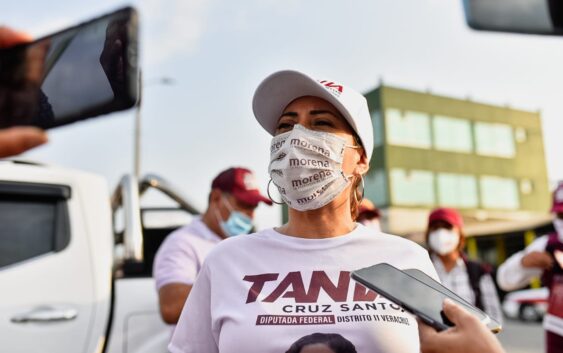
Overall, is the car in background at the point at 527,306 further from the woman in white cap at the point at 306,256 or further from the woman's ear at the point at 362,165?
the woman in white cap at the point at 306,256

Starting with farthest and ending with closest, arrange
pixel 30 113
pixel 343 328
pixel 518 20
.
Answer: pixel 343 328
pixel 518 20
pixel 30 113

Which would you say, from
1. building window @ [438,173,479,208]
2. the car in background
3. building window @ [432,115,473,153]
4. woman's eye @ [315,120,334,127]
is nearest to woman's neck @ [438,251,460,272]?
woman's eye @ [315,120,334,127]

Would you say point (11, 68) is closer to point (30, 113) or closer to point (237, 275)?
point (30, 113)

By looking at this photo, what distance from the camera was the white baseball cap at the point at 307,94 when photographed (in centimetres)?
206

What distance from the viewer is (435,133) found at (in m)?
35.8

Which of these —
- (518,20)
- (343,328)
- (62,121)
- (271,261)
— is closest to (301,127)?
(271,261)

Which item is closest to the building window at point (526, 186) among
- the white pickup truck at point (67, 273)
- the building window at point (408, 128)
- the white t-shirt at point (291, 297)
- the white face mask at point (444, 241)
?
the building window at point (408, 128)

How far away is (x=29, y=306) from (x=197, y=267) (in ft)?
2.96

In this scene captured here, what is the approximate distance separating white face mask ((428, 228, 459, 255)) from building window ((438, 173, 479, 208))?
31304 millimetres

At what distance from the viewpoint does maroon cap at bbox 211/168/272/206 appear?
368cm

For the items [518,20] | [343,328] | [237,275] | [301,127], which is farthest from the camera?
[301,127]

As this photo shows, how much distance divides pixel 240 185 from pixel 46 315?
1.28m

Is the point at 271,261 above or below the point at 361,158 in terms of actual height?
below

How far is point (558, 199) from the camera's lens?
170 inches
